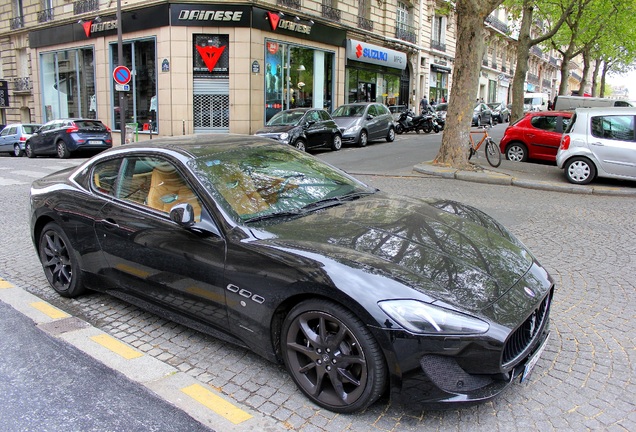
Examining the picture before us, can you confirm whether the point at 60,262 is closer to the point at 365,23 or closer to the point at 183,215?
the point at 183,215

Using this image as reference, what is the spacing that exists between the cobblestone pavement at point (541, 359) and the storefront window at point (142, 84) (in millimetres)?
16406

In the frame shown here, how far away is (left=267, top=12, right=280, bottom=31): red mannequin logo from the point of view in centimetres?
2138

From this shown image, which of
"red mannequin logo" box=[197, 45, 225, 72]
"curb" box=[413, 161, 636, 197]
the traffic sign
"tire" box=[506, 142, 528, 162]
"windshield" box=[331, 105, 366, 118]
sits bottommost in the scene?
"curb" box=[413, 161, 636, 197]

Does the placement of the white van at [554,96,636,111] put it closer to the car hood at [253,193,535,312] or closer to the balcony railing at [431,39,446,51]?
the balcony railing at [431,39,446,51]

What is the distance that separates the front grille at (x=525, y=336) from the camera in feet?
8.59

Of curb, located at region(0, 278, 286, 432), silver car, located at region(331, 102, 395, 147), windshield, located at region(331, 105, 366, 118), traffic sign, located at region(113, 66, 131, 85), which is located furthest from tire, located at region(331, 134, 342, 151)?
curb, located at region(0, 278, 286, 432)

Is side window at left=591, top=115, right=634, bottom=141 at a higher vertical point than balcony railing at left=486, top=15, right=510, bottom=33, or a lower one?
lower

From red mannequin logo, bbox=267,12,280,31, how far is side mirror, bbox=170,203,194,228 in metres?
20.0

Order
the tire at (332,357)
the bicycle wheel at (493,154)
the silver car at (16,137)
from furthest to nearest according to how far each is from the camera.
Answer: the silver car at (16,137) → the bicycle wheel at (493,154) → the tire at (332,357)

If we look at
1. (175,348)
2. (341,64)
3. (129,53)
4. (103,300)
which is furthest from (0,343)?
(341,64)

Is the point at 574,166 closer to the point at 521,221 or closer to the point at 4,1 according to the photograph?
the point at 521,221

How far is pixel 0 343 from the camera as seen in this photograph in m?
3.72

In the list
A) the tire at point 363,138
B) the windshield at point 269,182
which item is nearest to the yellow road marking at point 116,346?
the windshield at point 269,182

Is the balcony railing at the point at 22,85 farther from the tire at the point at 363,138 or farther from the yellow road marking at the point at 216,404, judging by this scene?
the yellow road marking at the point at 216,404
